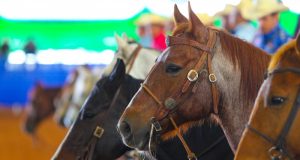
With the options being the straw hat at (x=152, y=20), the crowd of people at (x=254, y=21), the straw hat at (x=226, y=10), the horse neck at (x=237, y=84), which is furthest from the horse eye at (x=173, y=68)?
the straw hat at (x=152, y=20)

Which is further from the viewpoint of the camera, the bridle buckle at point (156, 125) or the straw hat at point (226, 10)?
the straw hat at point (226, 10)

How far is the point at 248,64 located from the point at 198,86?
25cm

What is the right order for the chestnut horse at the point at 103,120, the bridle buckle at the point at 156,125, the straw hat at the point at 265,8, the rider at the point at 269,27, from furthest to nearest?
1. the straw hat at the point at 265,8
2. the rider at the point at 269,27
3. the chestnut horse at the point at 103,120
4. the bridle buckle at the point at 156,125

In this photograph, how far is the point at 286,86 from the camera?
2.46 m

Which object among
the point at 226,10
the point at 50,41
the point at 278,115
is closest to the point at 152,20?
the point at 226,10

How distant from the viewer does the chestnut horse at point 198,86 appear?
310 cm

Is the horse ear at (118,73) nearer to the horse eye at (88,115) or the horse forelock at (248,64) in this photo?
the horse eye at (88,115)

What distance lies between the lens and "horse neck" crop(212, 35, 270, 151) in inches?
121

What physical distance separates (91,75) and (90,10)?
7655 mm

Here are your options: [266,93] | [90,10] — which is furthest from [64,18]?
[266,93]

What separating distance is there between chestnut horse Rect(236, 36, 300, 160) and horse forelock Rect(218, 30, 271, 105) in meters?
0.52

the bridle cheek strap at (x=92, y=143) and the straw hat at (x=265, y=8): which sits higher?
the straw hat at (x=265, y=8)

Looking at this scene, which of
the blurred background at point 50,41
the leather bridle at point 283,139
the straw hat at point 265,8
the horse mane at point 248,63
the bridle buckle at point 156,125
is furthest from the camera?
the blurred background at point 50,41

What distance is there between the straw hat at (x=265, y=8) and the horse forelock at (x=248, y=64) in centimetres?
171
